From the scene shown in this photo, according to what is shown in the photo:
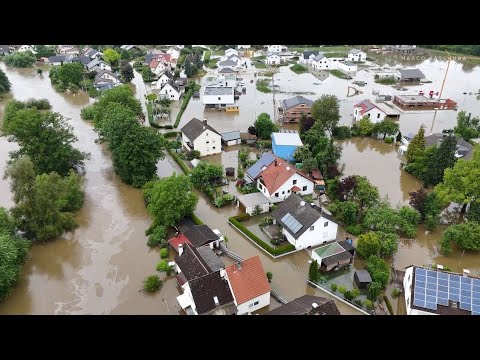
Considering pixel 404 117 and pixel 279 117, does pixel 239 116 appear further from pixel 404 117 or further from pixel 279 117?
pixel 404 117

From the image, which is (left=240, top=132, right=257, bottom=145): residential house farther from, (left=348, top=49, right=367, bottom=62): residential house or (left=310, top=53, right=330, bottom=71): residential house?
(left=348, top=49, right=367, bottom=62): residential house

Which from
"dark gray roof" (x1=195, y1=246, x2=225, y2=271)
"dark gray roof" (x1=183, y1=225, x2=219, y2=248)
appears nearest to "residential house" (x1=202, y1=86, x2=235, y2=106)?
"dark gray roof" (x1=183, y1=225, x2=219, y2=248)

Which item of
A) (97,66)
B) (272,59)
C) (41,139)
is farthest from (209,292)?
(272,59)

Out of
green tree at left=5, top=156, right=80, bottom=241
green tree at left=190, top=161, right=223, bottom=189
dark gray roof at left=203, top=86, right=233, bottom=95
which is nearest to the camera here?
green tree at left=5, top=156, right=80, bottom=241

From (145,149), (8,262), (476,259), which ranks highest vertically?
(145,149)

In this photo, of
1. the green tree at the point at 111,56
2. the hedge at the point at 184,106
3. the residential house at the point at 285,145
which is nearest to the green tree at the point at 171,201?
the residential house at the point at 285,145

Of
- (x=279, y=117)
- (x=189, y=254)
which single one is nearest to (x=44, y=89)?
(x=279, y=117)
